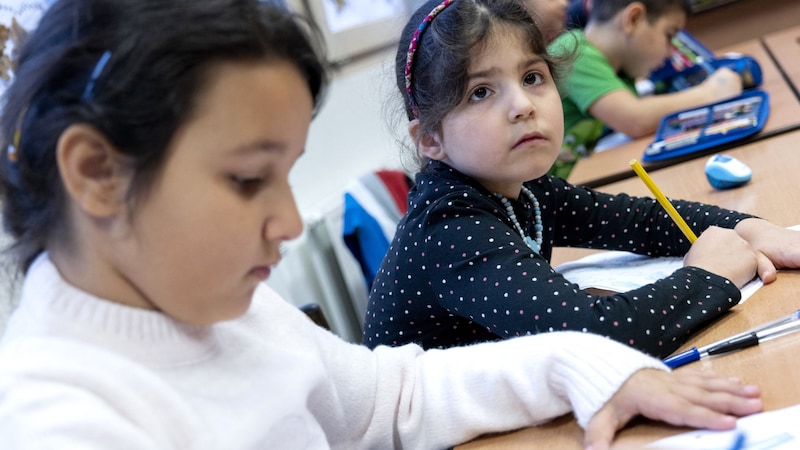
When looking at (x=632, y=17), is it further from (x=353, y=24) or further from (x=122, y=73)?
(x=122, y=73)

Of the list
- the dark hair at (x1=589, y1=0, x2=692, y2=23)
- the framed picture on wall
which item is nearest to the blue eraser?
the dark hair at (x1=589, y1=0, x2=692, y2=23)

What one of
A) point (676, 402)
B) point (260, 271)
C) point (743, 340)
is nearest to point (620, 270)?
point (743, 340)

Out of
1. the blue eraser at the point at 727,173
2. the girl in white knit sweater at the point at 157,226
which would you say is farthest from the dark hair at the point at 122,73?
the blue eraser at the point at 727,173

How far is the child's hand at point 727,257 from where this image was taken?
1.03m

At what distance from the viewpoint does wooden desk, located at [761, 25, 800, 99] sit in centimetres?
225

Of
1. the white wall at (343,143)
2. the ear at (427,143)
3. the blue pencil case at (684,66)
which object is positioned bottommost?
the white wall at (343,143)

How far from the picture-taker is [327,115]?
270cm

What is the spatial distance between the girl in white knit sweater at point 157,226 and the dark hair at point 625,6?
6.33 ft

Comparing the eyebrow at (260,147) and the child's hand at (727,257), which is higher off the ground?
the eyebrow at (260,147)

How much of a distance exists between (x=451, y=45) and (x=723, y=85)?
57.2 inches

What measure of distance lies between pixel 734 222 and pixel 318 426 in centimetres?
70

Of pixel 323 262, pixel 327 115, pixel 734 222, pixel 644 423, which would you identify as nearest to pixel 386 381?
pixel 644 423

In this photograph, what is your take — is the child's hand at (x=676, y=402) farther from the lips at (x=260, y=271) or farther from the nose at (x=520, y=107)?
the nose at (x=520, y=107)

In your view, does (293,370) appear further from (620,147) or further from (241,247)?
(620,147)
